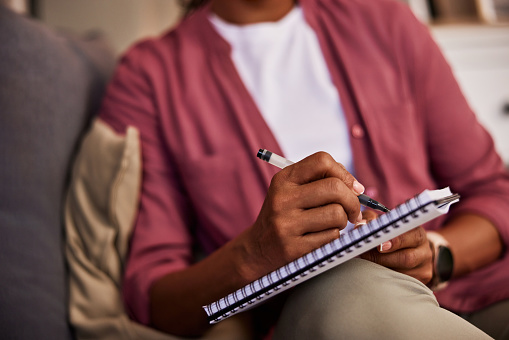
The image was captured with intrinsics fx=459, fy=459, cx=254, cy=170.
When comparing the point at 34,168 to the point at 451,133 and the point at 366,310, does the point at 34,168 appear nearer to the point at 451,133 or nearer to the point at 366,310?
the point at 366,310

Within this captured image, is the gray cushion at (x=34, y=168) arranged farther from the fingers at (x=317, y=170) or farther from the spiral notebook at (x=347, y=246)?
the fingers at (x=317, y=170)

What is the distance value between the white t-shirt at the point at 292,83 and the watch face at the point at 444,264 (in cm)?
19

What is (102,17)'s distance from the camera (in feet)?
5.13

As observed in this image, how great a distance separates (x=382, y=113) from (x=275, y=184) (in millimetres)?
354

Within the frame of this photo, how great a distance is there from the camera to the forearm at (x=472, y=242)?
0.66 meters

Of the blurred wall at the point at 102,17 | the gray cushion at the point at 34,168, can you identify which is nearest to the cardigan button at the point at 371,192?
the gray cushion at the point at 34,168

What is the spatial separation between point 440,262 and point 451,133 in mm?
255

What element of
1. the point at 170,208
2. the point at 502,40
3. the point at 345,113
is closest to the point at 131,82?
the point at 170,208

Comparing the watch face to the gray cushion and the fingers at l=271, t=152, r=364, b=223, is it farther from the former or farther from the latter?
the gray cushion

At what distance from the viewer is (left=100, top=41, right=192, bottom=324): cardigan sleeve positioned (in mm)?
706

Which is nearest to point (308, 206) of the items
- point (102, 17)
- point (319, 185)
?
point (319, 185)

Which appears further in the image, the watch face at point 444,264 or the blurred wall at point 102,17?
the blurred wall at point 102,17

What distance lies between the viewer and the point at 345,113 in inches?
29.8

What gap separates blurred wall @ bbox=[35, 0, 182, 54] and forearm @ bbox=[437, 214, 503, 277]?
124 cm
